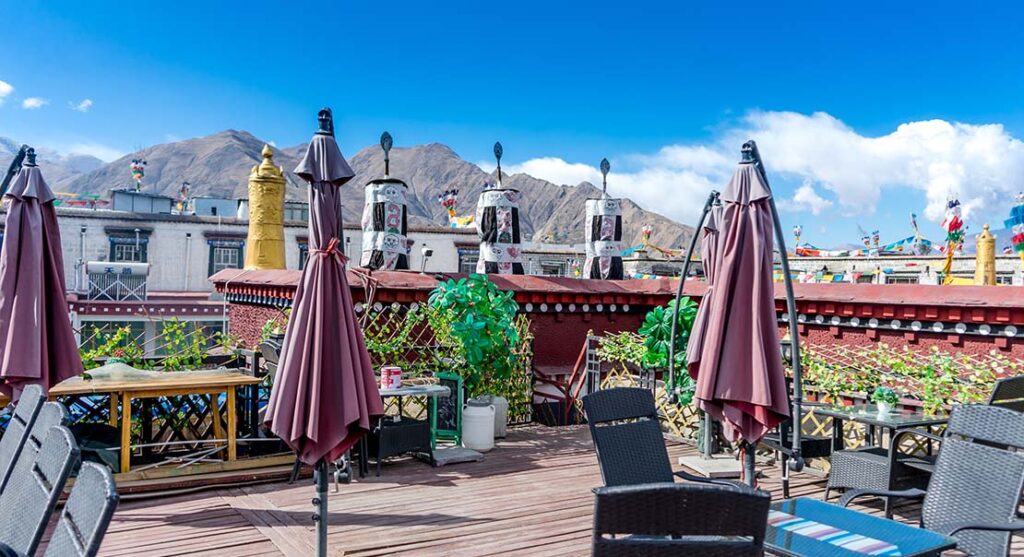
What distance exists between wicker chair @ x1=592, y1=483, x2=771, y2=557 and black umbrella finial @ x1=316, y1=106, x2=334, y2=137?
3.29 m

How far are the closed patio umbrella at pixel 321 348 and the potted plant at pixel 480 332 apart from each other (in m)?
3.41

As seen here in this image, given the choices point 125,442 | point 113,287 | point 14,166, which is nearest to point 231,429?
point 125,442

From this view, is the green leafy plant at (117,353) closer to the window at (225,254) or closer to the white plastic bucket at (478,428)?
the white plastic bucket at (478,428)

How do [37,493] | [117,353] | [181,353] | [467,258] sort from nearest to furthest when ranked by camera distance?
[37,493] < [117,353] < [181,353] < [467,258]

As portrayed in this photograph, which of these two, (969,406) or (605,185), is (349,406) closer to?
(969,406)

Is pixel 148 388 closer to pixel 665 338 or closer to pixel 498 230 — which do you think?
pixel 665 338

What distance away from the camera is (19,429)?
341 cm

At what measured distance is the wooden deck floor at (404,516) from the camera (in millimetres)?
4930

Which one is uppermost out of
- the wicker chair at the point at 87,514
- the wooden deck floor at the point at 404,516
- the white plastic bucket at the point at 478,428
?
the wicker chair at the point at 87,514

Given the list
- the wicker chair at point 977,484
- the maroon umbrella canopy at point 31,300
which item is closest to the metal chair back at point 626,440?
the wicker chair at point 977,484

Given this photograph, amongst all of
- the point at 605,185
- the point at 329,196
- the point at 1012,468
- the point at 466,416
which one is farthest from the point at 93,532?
the point at 605,185

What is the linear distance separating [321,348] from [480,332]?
12.2ft

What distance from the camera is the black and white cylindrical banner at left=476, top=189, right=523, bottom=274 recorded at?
12789mm

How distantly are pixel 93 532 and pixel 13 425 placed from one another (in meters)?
2.06
